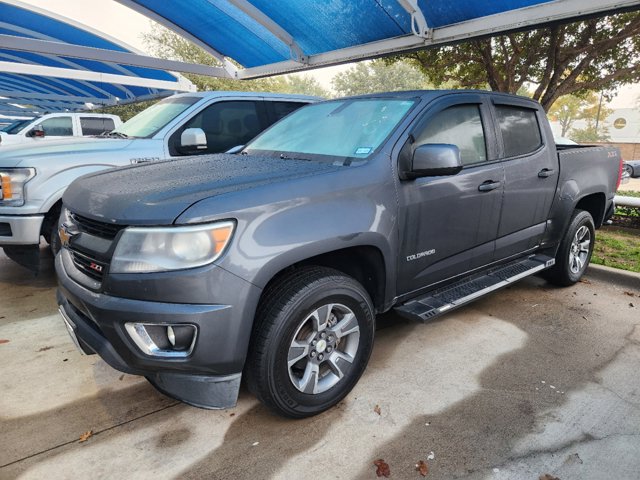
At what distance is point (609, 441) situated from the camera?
7.57 ft

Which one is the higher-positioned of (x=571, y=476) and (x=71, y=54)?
(x=71, y=54)

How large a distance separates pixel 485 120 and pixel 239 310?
8.13ft

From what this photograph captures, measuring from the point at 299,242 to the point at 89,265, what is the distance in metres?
1.09

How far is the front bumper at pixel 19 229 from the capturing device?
395 centimetres

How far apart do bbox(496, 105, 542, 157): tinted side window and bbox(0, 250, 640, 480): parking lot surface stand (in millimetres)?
1511

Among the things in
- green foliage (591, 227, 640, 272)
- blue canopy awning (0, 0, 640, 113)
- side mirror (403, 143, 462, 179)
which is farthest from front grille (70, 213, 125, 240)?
green foliage (591, 227, 640, 272)

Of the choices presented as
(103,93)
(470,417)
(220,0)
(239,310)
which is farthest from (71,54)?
(103,93)

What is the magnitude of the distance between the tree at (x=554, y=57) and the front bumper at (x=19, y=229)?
7513 millimetres

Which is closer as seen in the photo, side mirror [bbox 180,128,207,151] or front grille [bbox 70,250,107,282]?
front grille [bbox 70,250,107,282]

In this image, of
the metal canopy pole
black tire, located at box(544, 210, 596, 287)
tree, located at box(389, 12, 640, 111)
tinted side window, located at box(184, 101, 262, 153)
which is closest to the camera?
black tire, located at box(544, 210, 596, 287)

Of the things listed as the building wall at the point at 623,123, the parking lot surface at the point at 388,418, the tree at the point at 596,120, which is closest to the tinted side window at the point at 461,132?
the parking lot surface at the point at 388,418

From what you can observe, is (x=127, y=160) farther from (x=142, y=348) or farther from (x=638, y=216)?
(x=638, y=216)

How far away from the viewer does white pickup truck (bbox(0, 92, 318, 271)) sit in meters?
4.00

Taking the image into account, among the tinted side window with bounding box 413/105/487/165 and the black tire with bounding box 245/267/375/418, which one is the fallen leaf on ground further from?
the tinted side window with bounding box 413/105/487/165
